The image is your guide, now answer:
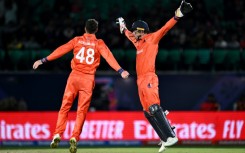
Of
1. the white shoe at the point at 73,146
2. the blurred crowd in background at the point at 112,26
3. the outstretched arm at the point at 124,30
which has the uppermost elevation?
the blurred crowd in background at the point at 112,26

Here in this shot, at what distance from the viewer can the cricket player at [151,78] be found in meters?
13.0

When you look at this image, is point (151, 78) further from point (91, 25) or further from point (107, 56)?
point (91, 25)

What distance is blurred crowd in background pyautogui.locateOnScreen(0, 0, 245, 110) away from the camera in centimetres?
2384

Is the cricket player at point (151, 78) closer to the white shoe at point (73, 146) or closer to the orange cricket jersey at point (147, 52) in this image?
the orange cricket jersey at point (147, 52)

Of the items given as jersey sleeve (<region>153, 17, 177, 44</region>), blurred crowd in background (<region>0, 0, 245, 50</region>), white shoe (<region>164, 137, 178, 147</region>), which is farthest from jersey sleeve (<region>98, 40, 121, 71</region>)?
blurred crowd in background (<region>0, 0, 245, 50</region>)

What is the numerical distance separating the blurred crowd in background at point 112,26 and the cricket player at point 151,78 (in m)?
9.64

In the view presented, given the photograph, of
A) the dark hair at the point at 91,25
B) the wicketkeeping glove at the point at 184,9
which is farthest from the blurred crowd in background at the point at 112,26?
the wicketkeeping glove at the point at 184,9

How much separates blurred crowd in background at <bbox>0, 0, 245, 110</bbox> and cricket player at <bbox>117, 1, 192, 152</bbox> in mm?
9635

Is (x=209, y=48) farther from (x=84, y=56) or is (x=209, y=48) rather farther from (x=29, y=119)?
(x=84, y=56)

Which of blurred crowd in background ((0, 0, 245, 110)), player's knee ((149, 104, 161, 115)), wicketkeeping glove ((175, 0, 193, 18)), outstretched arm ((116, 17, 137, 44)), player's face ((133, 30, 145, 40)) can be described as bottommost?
player's knee ((149, 104, 161, 115))

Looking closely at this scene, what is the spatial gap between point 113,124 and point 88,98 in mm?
7372

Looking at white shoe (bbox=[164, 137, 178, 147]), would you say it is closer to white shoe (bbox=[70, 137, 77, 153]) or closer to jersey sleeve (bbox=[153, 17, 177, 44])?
white shoe (bbox=[70, 137, 77, 153])

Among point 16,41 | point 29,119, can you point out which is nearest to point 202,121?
point 29,119

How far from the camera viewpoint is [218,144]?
820 inches
